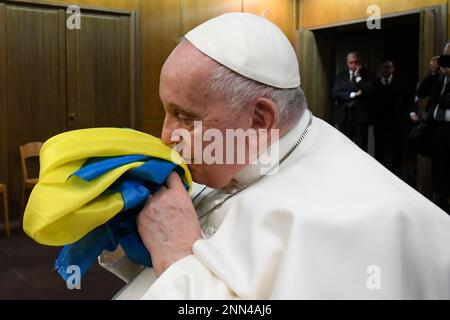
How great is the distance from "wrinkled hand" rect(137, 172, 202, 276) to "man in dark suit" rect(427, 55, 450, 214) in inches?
183

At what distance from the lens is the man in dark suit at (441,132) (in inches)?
207

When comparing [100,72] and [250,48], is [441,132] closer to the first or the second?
[100,72]

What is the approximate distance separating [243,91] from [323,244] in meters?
0.38

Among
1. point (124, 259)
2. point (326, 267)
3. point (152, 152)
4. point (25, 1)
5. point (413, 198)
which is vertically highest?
point (25, 1)

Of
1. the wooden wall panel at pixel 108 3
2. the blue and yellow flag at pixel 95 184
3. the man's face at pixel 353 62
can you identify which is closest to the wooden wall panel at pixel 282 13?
the man's face at pixel 353 62

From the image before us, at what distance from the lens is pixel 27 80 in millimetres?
5617

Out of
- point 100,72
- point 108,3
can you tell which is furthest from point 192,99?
point 108,3

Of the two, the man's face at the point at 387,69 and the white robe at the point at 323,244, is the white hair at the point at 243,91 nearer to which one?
the white robe at the point at 323,244

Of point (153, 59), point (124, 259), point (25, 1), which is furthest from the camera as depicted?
point (153, 59)

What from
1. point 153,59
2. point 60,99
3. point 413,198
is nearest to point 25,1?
point 60,99
